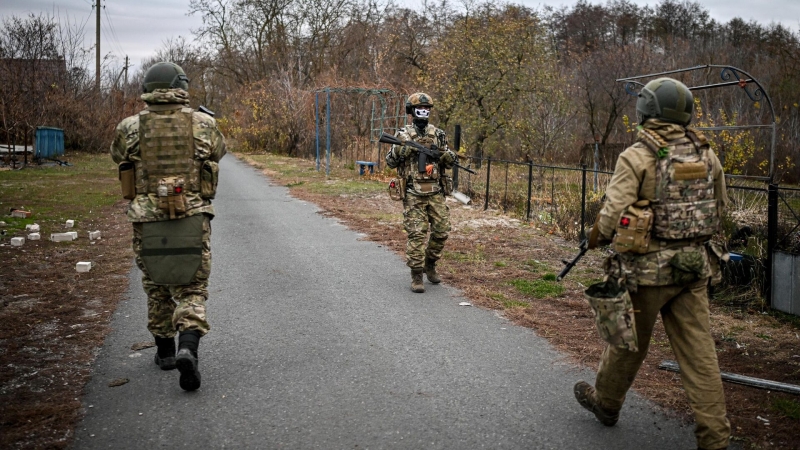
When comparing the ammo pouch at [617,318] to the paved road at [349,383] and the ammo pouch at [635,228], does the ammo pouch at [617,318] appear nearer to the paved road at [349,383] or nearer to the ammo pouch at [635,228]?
the ammo pouch at [635,228]

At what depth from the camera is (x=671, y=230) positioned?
10.9 ft

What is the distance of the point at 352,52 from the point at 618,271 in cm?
3614

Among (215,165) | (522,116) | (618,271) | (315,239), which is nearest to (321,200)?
(315,239)

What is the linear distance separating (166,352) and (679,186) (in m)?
3.51

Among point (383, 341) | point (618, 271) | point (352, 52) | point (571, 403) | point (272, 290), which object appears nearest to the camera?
point (618, 271)

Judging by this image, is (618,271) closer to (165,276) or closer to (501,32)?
(165,276)

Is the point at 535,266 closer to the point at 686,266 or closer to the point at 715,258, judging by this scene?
the point at 715,258

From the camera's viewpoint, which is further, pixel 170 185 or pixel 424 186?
pixel 424 186

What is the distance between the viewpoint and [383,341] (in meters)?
5.25

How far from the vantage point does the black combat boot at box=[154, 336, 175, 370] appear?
4.59 m

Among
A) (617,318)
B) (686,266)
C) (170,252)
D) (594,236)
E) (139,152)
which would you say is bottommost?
(617,318)

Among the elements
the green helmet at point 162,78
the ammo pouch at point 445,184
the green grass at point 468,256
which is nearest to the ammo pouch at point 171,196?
the green helmet at point 162,78

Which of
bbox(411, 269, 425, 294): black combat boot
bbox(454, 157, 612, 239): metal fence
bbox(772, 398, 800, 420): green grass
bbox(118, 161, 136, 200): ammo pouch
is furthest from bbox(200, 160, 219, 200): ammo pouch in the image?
bbox(454, 157, 612, 239): metal fence

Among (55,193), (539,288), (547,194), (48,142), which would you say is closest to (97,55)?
(48,142)
